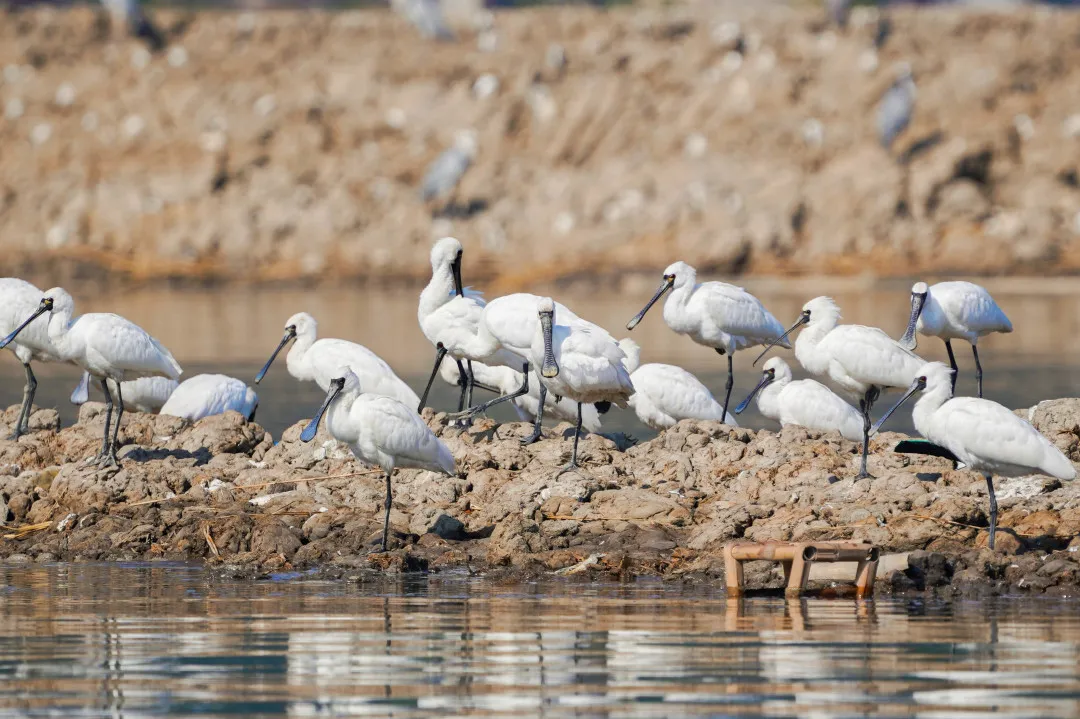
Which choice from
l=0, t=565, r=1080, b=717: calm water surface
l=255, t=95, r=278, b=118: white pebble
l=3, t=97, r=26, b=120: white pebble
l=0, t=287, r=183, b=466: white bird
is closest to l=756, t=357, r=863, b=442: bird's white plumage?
l=0, t=565, r=1080, b=717: calm water surface

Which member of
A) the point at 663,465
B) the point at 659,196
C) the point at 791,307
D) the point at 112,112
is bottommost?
the point at 663,465

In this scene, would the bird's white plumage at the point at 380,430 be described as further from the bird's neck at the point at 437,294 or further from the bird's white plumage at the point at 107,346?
the bird's neck at the point at 437,294

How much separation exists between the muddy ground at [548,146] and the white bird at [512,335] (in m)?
44.1

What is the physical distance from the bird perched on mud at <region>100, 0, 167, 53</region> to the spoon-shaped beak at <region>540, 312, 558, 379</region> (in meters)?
66.0

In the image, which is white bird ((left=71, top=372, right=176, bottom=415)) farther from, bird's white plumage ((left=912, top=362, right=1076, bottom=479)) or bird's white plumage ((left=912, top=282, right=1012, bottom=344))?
bird's white plumage ((left=912, top=362, right=1076, bottom=479))

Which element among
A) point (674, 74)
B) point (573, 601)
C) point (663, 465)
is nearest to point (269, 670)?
point (573, 601)

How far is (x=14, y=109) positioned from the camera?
75938mm

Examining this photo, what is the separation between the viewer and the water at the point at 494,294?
94.7 ft

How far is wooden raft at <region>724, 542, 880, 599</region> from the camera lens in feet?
41.8

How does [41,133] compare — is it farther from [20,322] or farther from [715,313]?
[715,313]

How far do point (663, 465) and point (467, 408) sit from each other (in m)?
3.18

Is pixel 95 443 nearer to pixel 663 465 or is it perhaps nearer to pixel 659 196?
pixel 663 465

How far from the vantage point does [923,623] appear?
458 inches

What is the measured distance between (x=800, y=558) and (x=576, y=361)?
13.0ft
